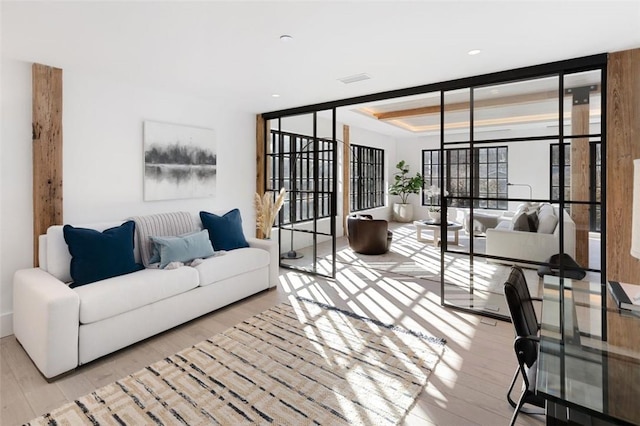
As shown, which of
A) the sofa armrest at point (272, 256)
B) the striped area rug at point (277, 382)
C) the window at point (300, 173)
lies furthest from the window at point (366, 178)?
the striped area rug at point (277, 382)

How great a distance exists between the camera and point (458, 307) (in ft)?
11.5

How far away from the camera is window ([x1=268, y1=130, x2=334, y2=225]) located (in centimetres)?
480

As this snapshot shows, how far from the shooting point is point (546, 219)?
3109 millimetres

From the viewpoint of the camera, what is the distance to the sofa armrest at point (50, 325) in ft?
7.29

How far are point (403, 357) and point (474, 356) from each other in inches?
22.2

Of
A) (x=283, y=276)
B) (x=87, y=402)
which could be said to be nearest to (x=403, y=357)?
(x=87, y=402)

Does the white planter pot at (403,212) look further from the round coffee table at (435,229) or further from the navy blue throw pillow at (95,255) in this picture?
the navy blue throw pillow at (95,255)

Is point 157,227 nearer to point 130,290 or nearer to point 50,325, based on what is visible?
point 130,290

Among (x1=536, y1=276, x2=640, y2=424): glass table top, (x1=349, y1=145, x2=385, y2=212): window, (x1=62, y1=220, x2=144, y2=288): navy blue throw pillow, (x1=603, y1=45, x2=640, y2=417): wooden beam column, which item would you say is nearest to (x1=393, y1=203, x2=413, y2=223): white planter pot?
(x1=349, y1=145, x2=385, y2=212): window

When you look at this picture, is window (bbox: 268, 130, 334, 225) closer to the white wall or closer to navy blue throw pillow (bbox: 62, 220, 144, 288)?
the white wall

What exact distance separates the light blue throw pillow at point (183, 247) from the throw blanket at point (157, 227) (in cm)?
12

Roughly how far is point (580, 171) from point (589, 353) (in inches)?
79.9

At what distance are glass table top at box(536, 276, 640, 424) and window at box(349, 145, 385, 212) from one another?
6208 mm

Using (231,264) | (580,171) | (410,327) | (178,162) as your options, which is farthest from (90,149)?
(580,171)
